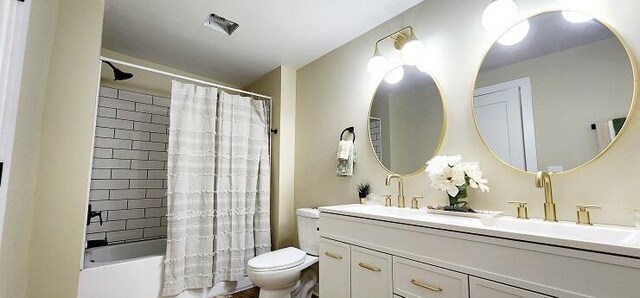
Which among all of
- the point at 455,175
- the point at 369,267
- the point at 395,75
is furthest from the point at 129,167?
the point at 455,175

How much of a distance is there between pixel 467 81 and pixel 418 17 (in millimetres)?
628

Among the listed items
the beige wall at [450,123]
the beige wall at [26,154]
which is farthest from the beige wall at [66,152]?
the beige wall at [450,123]

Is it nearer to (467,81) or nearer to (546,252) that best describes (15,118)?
(546,252)

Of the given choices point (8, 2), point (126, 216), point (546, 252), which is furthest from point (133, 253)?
point (546, 252)

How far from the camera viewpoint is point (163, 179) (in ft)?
9.56

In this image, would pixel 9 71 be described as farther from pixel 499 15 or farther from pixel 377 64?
pixel 499 15

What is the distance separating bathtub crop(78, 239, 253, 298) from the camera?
1.82 m

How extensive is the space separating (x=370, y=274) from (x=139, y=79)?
3.03 metres

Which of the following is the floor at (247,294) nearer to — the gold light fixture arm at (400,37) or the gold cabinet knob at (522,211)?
the gold cabinet knob at (522,211)

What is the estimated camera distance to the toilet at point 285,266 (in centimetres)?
188

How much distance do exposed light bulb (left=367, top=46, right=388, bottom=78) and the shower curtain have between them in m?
1.32

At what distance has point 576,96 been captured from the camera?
1182mm

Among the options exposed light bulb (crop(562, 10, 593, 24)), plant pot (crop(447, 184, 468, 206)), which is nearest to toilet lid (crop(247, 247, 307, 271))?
plant pot (crop(447, 184, 468, 206))

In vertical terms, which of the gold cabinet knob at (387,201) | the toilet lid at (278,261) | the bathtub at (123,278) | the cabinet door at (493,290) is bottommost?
the bathtub at (123,278)
